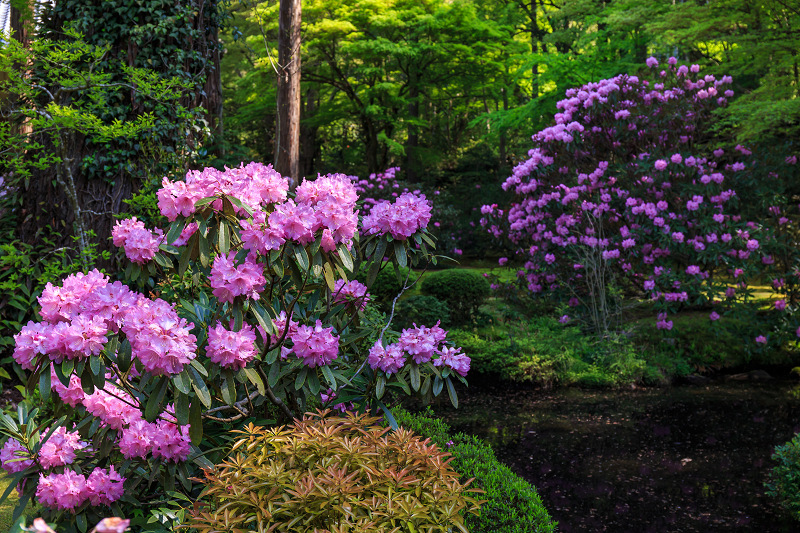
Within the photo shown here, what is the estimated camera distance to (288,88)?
837cm

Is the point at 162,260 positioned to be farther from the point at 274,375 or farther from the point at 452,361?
the point at 452,361

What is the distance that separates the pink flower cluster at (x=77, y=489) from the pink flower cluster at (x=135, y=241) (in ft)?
2.69

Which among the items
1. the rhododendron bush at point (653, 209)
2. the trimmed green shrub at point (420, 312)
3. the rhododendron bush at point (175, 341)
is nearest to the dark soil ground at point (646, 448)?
the trimmed green shrub at point (420, 312)

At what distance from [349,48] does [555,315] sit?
8015mm

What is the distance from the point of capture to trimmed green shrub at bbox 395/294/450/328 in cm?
756

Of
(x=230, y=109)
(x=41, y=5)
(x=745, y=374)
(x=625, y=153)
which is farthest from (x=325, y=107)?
(x=745, y=374)

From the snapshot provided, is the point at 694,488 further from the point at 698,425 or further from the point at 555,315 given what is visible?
the point at 555,315

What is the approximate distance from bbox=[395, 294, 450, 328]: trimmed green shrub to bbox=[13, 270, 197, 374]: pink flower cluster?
5405 mm

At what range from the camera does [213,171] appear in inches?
91.3

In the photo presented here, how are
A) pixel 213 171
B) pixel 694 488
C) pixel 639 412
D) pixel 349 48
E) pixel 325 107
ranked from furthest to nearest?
1. pixel 325 107
2. pixel 349 48
3. pixel 639 412
4. pixel 694 488
5. pixel 213 171

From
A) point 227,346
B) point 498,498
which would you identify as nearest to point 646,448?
point 498,498

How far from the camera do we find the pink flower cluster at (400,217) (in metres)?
2.62

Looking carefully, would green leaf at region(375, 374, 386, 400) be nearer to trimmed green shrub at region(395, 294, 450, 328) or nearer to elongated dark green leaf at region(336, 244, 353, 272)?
elongated dark green leaf at region(336, 244, 353, 272)

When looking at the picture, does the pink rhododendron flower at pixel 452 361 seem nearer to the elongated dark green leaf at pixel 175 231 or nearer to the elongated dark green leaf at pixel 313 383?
the elongated dark green leaf at pixel 313 383
